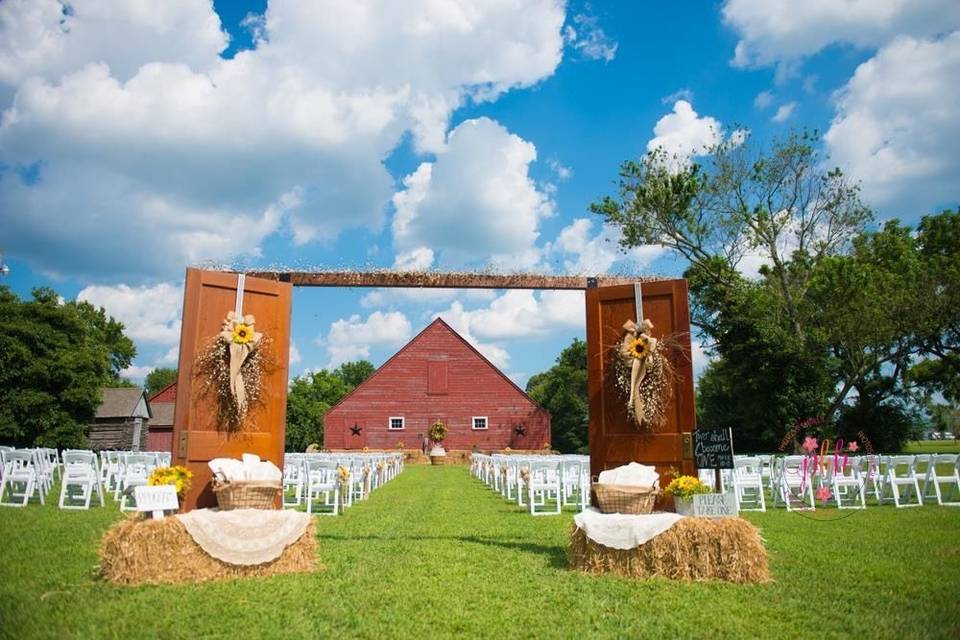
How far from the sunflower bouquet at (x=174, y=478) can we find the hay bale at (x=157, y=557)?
544 mm

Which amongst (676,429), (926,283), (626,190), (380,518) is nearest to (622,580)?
(676,429)

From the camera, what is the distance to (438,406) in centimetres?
4278

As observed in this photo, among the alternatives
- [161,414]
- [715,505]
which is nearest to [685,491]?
[715,505]

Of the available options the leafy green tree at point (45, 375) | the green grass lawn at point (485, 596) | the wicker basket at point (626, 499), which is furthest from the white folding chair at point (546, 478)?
the leafy green tree at point (45, 375)

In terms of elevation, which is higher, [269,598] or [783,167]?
[783,167]

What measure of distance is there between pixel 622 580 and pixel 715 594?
0.89m

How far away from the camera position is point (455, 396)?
42.9 m

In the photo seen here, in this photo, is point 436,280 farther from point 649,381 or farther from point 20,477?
point 20,477

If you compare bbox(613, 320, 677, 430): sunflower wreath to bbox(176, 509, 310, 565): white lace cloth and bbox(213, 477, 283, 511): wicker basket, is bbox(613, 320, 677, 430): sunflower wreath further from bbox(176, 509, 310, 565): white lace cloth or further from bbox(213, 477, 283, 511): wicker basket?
bbox(213, 477, 283, 511): wicker basket

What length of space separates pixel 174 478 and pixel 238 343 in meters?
1.67

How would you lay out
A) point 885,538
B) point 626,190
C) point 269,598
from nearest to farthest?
1. point 269,598
2. point 885,538
3. point 626,190

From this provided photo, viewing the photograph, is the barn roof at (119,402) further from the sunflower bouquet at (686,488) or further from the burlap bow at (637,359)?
the sunflower bouquet at (686,488)

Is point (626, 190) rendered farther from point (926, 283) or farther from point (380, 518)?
point (380, 518)

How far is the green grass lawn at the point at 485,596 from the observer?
468cm
